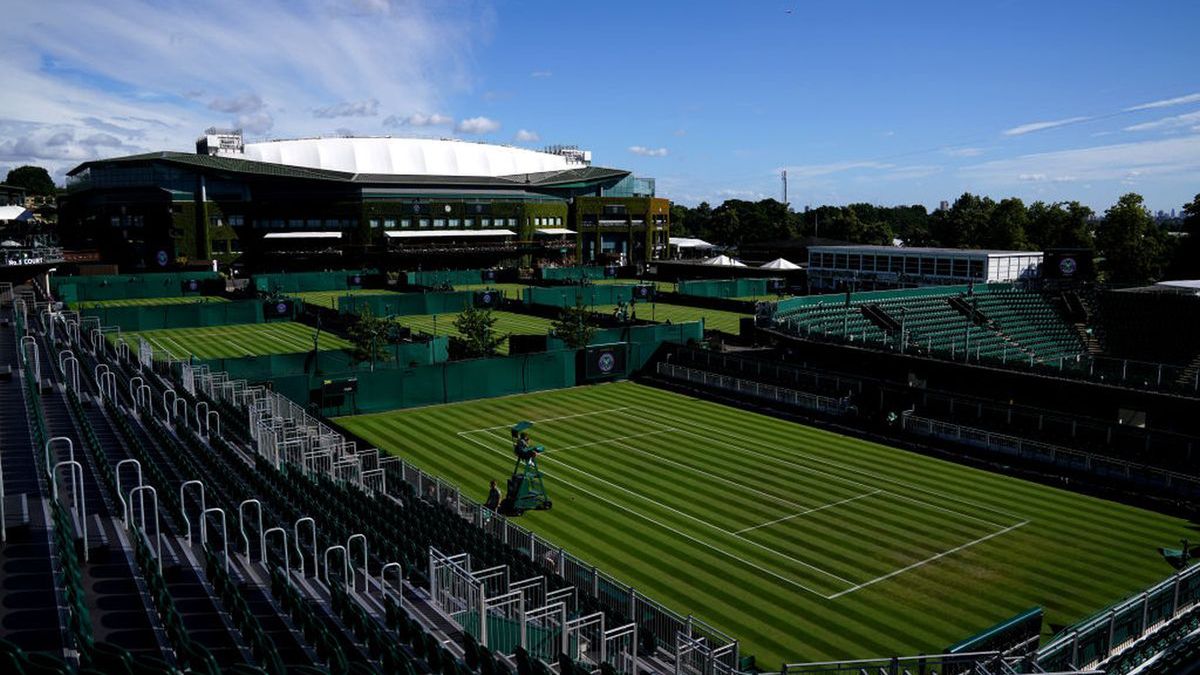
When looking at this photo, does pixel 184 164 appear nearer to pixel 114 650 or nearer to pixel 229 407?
pixel 229 407

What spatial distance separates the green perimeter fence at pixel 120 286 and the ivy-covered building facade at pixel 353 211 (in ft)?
88.7

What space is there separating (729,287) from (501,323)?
87.7 ft

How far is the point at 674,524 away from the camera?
2483 centimetres

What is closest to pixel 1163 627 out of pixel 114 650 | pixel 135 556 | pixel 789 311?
pixel 114 650

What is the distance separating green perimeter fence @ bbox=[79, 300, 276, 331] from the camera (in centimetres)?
5884

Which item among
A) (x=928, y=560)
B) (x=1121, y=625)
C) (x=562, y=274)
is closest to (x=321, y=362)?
(x=928, y=560)

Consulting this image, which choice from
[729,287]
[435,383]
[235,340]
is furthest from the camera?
[729,287]

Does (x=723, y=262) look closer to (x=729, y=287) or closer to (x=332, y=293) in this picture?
(x=729, y=287)

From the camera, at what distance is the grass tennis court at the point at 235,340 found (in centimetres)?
5175

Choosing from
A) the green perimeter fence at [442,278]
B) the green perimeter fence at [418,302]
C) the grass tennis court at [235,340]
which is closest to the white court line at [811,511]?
the grass tennis court at [235,340]

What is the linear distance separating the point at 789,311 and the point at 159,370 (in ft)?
117

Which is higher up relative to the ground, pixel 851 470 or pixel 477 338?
pixel 477 338

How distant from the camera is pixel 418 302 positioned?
235 ft

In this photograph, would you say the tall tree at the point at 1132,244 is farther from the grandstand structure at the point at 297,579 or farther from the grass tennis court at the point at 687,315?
the grandstand structure at the point at 297,579
